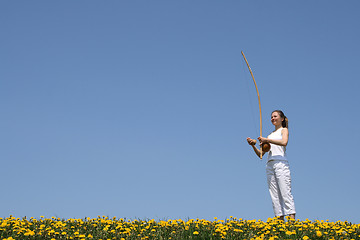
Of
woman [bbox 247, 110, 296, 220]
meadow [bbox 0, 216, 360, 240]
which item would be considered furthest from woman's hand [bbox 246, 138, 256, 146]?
meadow [bbox 0, 216, 360, 240]

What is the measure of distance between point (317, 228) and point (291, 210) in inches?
63.5

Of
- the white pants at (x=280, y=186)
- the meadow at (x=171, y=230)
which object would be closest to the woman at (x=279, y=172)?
the white pants at (x=280, y=186)

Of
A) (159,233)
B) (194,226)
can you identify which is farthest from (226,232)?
(159,233)

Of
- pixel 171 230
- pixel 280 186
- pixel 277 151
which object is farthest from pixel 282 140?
pixel 171 230

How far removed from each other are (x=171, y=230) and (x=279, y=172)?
9.76ft

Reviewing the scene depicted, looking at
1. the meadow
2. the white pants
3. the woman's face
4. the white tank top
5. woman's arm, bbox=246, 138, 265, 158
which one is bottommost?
the meadow

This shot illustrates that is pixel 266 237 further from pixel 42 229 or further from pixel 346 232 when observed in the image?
pixel 42 229

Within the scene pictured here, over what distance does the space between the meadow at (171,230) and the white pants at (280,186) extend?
77 centimetres

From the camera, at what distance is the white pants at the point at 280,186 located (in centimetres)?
882

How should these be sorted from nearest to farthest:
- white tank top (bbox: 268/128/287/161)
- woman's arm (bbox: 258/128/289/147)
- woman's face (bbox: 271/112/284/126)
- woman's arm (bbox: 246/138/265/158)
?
woman's arm (bbox: 258/128/289/147)
white tank top (bbox: 268/128/287/161)
woman's arm (bbox: 246/138/265/158)
woman's face (bbox: 271/112/284/126)

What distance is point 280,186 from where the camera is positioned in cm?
888

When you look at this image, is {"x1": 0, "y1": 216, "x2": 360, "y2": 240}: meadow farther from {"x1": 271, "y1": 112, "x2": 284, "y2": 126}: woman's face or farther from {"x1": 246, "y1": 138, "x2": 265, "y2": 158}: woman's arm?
{"x1": 271, "y1": 112, "x2": 284, "y2": 126}: woman's face

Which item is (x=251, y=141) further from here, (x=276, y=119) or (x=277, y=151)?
(x=276, y=119)

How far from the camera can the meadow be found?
22.2 ft
